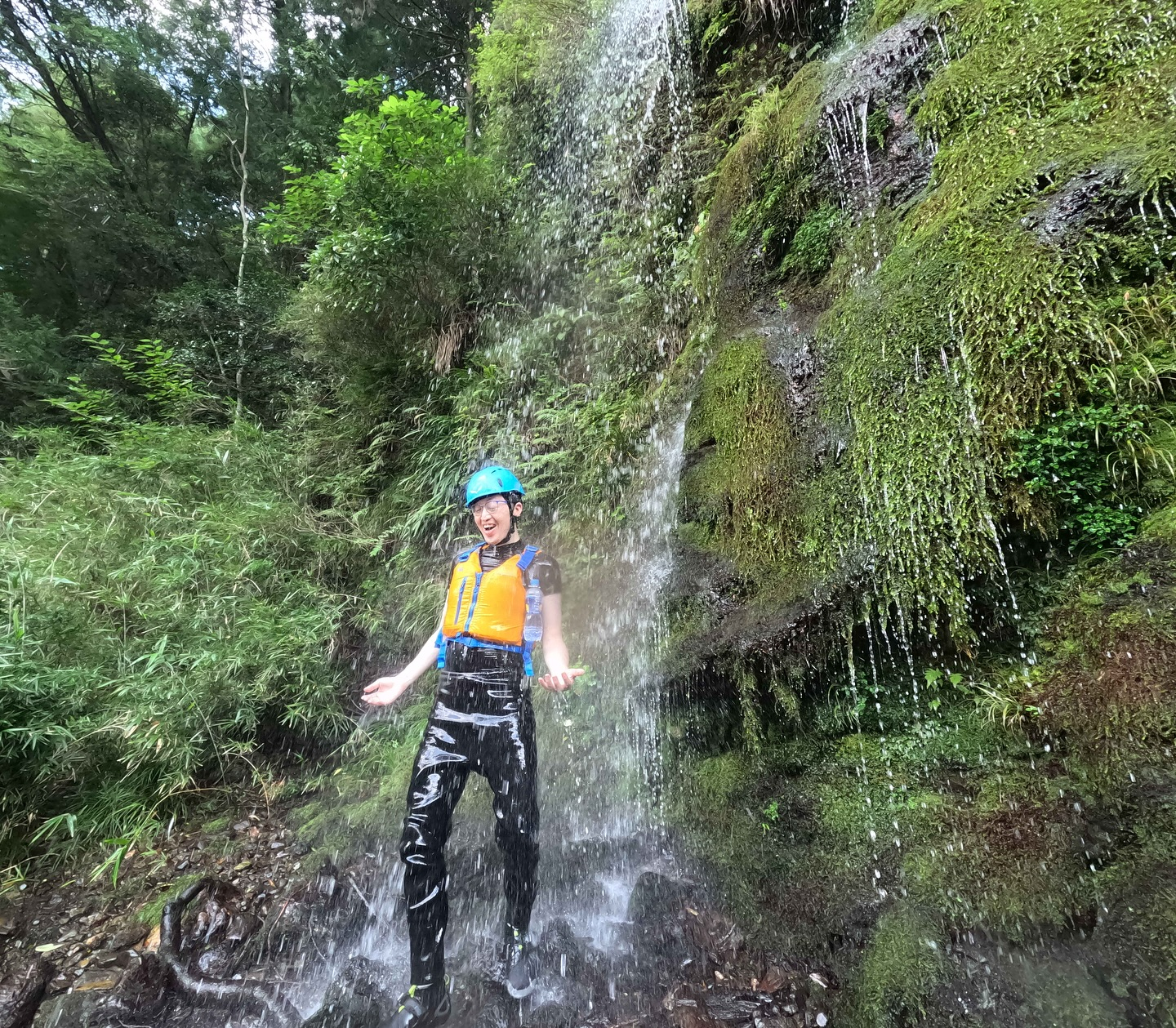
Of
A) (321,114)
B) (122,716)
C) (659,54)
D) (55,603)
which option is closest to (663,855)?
(122,716)

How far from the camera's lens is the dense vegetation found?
2.12 m

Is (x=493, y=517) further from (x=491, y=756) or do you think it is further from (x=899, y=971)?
(x=899, y=971)

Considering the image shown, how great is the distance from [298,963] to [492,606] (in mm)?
2525

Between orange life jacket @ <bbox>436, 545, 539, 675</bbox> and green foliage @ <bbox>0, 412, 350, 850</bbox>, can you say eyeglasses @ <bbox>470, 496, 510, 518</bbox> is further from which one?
green foliage @ <bbox>0, 412, 350, 850</bbox>

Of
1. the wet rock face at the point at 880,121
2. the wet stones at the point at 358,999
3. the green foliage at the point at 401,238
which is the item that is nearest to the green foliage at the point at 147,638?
the wet stones at the point at 358,999

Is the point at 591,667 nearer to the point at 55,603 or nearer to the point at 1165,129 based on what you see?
the point at 1165,129

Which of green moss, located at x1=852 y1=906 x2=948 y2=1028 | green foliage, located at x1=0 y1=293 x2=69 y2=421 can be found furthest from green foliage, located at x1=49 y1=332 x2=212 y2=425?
green moss, located at x1=852 y1=906 x2=948 y2=1028

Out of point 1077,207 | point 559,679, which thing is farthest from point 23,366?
point 1077,207

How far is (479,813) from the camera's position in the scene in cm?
397

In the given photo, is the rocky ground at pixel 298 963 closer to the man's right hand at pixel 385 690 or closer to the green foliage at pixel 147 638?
the green foliage at pixel 147 638

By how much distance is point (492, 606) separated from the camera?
2648mm

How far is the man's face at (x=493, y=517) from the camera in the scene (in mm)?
2771

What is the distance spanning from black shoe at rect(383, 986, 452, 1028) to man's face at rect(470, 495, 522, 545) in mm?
2027

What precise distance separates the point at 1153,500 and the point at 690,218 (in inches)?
179
